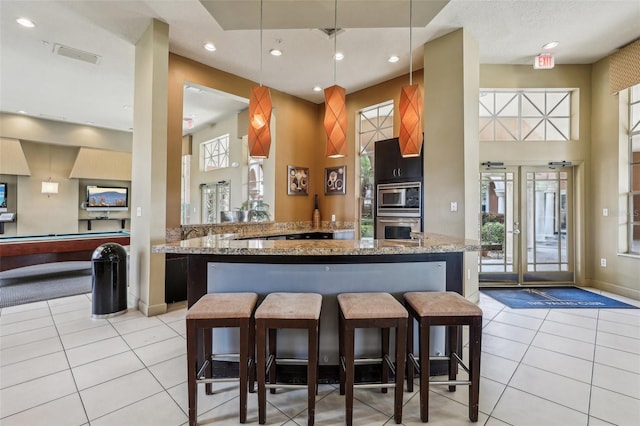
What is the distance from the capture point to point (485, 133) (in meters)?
4.73

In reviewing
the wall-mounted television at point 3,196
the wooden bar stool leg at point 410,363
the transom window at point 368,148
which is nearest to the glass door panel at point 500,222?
the transom window at point 368,148

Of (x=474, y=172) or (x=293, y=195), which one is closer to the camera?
(x=474, y=172)

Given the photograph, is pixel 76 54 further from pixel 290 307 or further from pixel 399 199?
pixel 399 199

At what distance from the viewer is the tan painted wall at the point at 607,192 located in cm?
425

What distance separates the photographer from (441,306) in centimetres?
172

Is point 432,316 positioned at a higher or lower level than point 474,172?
lower

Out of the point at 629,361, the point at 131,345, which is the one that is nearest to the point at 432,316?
the point at 629,361

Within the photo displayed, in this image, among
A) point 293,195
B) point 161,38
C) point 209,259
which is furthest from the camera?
point 293,195

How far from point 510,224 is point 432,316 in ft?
12.9

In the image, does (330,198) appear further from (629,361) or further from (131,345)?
(629,361)

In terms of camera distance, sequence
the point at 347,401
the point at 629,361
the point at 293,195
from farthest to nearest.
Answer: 1. the point at 293,195
2. the point at 629,361
3. the point at 347,401

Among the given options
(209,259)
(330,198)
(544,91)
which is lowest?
(209,259)

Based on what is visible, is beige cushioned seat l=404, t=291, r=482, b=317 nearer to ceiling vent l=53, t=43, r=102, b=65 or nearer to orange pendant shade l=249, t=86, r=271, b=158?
orange pendant shade l=249, t=86, r=271, b=158

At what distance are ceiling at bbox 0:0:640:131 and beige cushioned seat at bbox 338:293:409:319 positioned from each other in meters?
2.75
